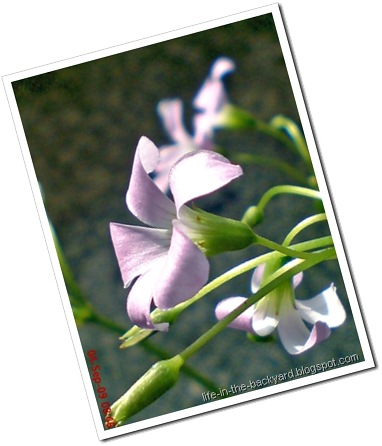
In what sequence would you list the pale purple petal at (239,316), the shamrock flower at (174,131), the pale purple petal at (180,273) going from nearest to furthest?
1. the pale purple petal at (180,273)
2. the pale purple petal at (239,316)
3. the shamrock flower at (174,131)

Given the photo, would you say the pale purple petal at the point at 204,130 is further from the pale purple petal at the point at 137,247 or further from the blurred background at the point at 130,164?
the pale purple petal at the point at 137,247

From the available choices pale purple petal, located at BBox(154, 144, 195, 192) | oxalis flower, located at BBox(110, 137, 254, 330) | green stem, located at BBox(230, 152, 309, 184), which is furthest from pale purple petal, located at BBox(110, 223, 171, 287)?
green stem, located at BBox(230, 152, 309, 184)

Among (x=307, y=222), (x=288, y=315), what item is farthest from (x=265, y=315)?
(x=307, y=222)

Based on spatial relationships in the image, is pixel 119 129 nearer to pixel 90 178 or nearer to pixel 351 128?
pixel 90 178

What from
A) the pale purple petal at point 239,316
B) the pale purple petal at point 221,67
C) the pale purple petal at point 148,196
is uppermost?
the pale purple petal at point 221,67

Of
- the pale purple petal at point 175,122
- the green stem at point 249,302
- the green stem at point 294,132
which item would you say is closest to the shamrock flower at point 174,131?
the pale purple petal at point 175,122

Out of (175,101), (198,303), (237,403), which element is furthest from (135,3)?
(237,403)
